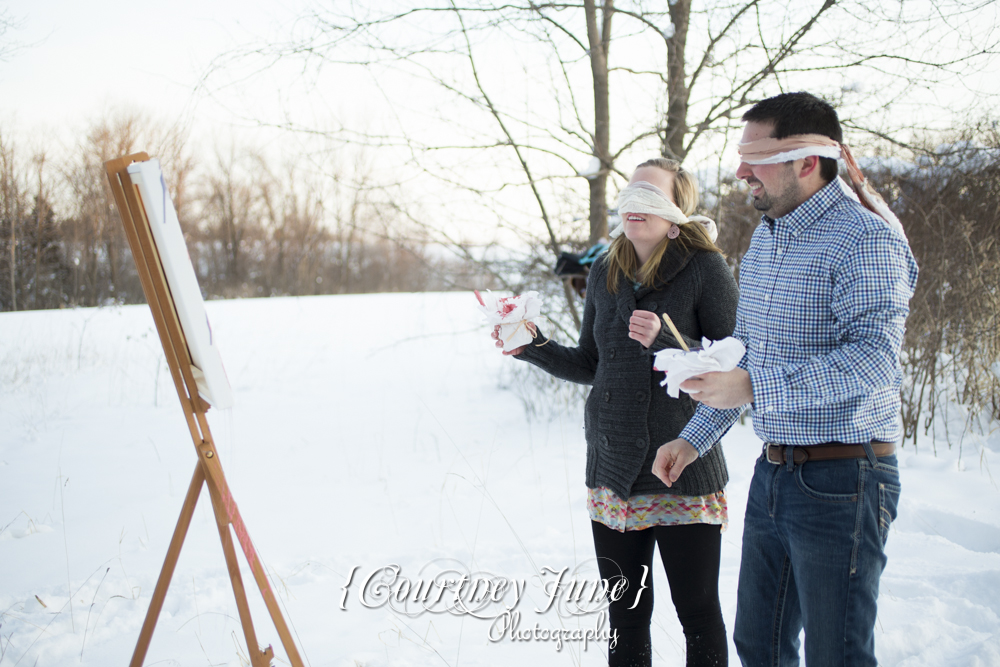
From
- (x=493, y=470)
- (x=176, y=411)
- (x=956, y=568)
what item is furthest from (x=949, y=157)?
(x=176, y=411)

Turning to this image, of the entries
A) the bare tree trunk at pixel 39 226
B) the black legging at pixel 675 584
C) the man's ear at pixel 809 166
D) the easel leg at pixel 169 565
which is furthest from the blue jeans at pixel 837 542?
the bare tree trunk at pixel 39 226

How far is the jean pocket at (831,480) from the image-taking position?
54.7 inches

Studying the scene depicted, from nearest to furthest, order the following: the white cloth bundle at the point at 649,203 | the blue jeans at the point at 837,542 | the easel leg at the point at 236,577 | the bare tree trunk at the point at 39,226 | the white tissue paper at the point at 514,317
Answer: the blue jeans at the point at 837,542 → the easel leg at the point at 236,577 → the white cloth bundle at the point at 649,203 → the white tissue paper at the point at 514,317 → the bare tree trunk at the point at 39,226

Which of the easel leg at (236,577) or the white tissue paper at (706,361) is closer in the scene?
the white tissue paper at (706,361)

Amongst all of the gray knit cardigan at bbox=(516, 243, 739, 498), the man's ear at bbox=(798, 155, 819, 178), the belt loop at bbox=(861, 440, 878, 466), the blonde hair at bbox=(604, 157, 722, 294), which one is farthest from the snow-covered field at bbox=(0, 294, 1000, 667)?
the man's ear at bbox=(798, 155, 819, 178)

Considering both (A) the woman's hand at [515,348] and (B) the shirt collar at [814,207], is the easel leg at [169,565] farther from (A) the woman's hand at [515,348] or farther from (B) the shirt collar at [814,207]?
(B) the shirt collar at [814,207]

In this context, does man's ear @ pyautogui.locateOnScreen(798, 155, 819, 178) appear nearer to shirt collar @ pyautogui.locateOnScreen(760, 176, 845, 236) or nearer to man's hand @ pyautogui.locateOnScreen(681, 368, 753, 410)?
shirt collar @ pyautogui.locateOnScreen(760, 176, 845, 236)

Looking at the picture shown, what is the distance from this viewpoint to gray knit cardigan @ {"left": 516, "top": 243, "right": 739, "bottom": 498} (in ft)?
6.04

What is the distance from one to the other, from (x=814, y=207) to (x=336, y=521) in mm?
3324

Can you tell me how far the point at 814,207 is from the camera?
1468 mm

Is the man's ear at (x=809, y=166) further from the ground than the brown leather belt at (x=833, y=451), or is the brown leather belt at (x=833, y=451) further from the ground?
the man's ear at (x=809, y=166)

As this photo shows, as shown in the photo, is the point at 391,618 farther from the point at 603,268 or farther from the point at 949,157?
the point at 949,157

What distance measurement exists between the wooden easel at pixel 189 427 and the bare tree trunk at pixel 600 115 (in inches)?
148

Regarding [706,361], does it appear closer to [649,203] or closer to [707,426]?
[707,426]
